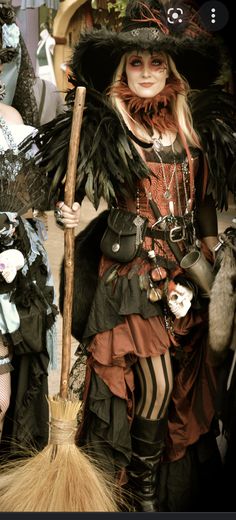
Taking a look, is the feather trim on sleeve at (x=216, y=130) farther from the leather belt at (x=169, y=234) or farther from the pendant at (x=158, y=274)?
the pendant at (x=158, y=274)

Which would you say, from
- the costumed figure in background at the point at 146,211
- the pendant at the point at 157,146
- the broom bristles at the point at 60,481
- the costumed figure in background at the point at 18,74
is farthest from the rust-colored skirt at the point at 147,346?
the costumed figure in background at the point at 18,74

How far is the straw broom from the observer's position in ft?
8.38

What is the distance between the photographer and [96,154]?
272 cm

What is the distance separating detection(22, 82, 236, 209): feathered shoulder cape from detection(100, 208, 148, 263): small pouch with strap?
84 mm

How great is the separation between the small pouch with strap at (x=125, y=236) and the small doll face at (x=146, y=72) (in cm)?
46

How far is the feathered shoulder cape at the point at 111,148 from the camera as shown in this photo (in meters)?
2.71

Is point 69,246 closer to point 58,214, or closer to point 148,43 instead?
point 58,214

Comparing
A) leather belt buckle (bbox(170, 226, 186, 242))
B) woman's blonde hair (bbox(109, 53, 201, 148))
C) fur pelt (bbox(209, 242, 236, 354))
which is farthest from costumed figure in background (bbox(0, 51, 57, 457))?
fur pelt (bbox(209, 242, 236, 354))

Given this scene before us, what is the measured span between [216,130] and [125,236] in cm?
53

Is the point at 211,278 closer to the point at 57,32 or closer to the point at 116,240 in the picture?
the point at 116,240

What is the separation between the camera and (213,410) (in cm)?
Result: 292

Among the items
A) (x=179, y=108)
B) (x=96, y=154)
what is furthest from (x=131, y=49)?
(x=96, y=154)

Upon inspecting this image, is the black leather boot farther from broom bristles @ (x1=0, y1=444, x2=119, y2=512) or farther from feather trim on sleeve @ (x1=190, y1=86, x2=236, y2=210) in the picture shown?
feather trim on sleeve @ (x1=190, y1=86, x2=236, y2=210)

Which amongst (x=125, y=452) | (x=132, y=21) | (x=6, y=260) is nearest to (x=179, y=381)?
(x=125, y=452)
